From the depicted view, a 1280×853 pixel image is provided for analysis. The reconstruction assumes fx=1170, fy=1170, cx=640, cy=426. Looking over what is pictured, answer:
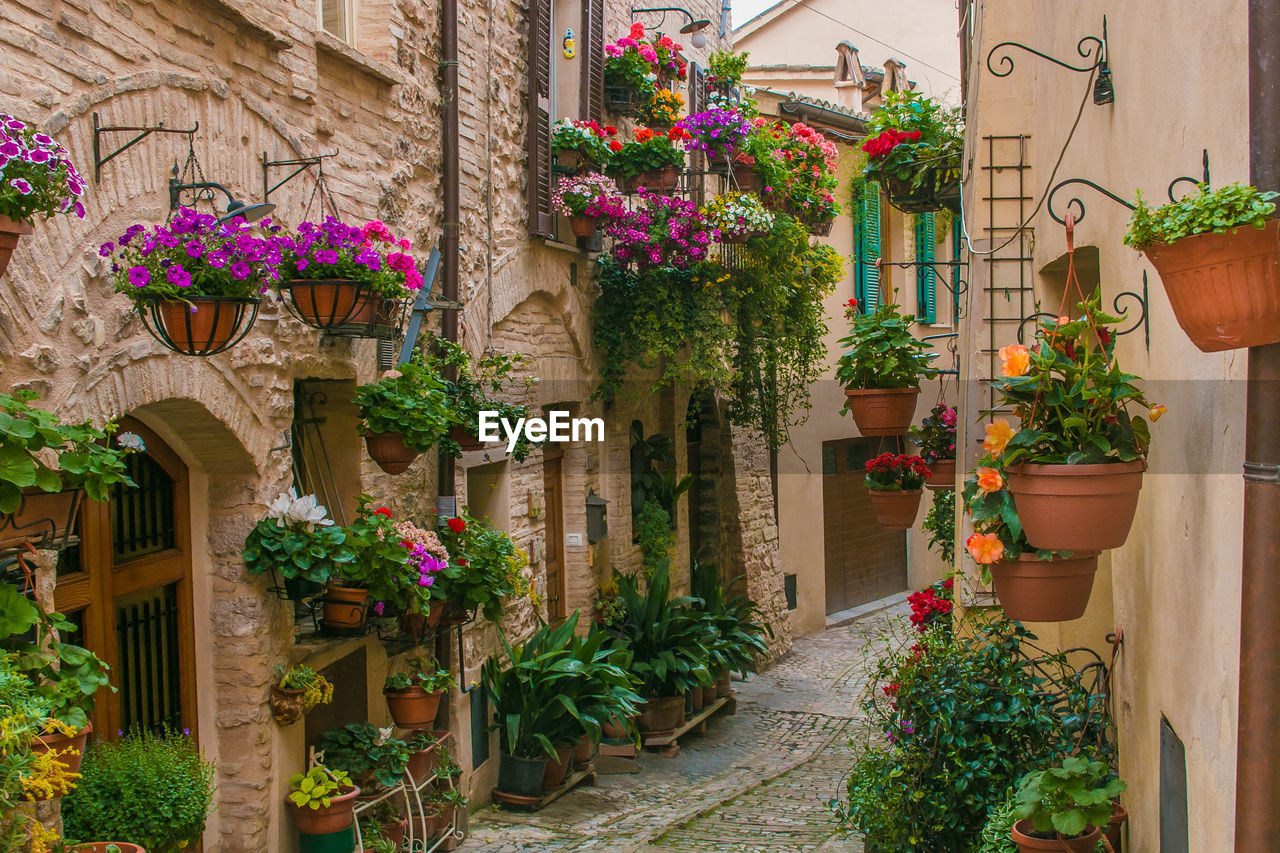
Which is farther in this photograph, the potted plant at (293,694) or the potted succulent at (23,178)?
the potted plant at (293,694)

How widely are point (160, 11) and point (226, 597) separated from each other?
2.49 meters

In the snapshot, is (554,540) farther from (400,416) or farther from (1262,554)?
(1262,554)

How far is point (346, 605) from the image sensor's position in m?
5.62

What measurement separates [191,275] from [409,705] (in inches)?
128

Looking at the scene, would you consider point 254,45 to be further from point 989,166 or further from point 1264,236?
point 1264,236

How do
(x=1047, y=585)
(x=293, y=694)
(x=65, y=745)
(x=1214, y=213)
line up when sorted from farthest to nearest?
1. (x=293, y=694)
2. (x=1047, y=585)
3. (x=65, y=745)
4. (x=1214, y=213)

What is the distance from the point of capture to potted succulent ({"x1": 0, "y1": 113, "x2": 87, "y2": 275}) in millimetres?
2988

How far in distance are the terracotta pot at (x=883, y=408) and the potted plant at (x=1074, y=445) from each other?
11.2ft

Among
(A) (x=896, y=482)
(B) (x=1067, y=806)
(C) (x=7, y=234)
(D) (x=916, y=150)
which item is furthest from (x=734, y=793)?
(C) (x=7, y=234)

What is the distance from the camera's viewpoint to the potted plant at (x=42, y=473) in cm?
308

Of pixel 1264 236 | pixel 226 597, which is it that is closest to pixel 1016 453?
pixel 1264 236

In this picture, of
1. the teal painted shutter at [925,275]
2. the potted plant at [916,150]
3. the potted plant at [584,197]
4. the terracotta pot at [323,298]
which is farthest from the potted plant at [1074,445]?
the teal painted shutter at [925,275]

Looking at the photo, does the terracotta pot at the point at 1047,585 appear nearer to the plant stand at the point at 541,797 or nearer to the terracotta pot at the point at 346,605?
the terracotta pot at the point at 346,605

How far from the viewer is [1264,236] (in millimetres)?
2316
